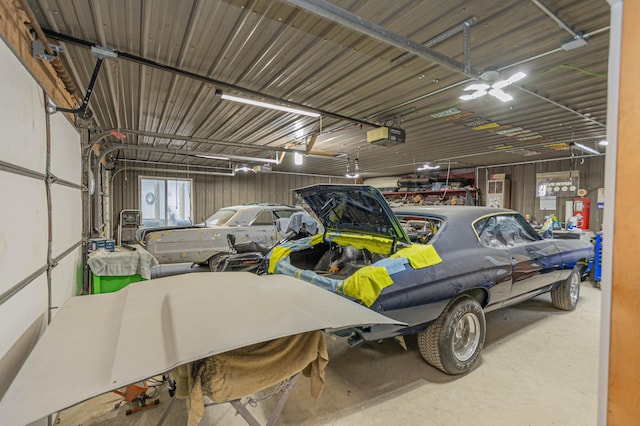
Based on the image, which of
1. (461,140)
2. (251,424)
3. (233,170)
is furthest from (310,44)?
(233,170)

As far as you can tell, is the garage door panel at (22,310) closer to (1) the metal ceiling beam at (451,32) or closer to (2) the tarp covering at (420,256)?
(2) the tarp covering at (420,256)

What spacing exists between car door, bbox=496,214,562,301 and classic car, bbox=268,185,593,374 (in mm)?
13

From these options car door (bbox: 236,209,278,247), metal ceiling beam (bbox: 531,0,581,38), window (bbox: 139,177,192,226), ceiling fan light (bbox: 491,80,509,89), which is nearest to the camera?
metal ceiling beam (bbox: 531,0,581,38)

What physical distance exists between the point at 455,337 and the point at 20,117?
3.68 m

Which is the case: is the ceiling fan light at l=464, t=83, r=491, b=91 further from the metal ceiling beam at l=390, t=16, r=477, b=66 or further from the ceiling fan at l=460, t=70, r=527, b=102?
the metal ceiling beam at l=390, t=16, r=477, b=66

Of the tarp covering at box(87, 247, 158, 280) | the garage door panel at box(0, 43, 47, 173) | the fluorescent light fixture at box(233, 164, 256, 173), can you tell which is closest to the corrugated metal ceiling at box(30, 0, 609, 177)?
the garage door panel at box(0, 43, 47, 173)

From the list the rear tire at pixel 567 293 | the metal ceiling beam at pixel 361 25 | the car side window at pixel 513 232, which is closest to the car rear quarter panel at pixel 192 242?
the car side window at pixel 513 232

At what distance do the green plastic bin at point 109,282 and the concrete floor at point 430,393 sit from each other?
6.34ft

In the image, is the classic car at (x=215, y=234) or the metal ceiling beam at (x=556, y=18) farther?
the classic car at (x=215, y=234)

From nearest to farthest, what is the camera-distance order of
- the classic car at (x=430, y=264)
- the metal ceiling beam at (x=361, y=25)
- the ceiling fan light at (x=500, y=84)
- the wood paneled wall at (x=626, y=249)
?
the wood paneled wall at (x=626, y=249)
the metal ceiling beam at (x=361, y=25)
the classic car at (x=430, y=264)
the ceiling fan light at (x=500, y=84)

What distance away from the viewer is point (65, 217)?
120 inches

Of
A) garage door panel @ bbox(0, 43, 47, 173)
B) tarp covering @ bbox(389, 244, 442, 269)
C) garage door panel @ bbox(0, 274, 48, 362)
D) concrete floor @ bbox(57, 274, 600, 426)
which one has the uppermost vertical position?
garage door panel @ bbox(0, 43, 47, 173)

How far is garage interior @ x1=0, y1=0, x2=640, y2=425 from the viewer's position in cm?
84

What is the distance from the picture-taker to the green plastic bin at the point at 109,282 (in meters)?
3.86
